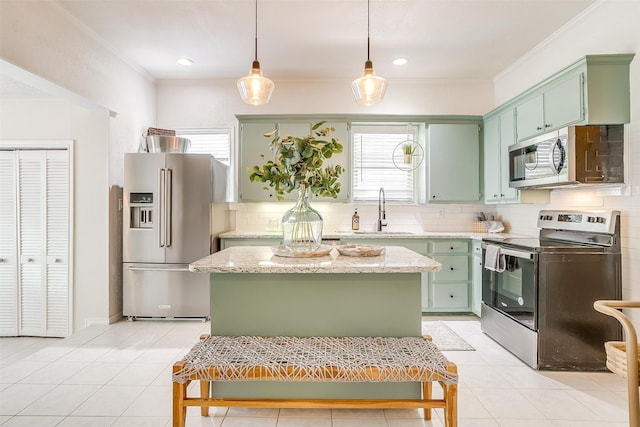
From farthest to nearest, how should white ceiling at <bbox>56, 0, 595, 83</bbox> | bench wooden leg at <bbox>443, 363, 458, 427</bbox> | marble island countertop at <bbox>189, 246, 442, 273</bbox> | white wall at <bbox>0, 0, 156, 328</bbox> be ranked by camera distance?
white wall at <bbox>0, 0, 156, 328</bbox> < white ceiling at <bbox>56, 0, 595, 83</bbox> < marble island countertop at <bbox>189, 246, 442, 273</bbox> < bench wooden leg at <bbox>443, 363, 458, 427</bbox>

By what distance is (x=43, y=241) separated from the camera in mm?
3840

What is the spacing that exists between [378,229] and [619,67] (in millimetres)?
2738

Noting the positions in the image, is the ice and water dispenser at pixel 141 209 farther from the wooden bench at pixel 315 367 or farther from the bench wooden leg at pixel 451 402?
the bench wooden leg at pixel 451 402

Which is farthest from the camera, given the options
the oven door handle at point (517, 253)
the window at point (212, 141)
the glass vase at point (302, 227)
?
the window at point (212, 141)

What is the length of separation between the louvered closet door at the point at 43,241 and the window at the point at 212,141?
1.41 metres

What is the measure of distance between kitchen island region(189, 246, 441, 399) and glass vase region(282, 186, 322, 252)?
181 millimetres

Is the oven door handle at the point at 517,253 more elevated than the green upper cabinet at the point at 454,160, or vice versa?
the green upper cabinet at the point at 454,160

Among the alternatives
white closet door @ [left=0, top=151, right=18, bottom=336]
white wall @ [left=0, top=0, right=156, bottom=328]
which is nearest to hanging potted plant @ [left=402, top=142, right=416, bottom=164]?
white wall @ [left=0, top=0, right=156, bottom=328]

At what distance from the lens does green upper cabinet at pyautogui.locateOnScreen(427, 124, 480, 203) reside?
4.30m

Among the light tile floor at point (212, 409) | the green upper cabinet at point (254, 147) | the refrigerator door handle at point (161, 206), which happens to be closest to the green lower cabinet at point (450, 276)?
the light tile floor at point (212, 409)

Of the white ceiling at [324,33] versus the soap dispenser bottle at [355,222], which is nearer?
the white ceiling at [324,33]

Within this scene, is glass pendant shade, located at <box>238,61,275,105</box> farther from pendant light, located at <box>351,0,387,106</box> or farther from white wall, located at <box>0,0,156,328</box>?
white wall, located at <box>0,0,156,328</box>

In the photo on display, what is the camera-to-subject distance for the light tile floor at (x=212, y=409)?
2.05 meters

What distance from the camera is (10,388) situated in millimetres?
2438
